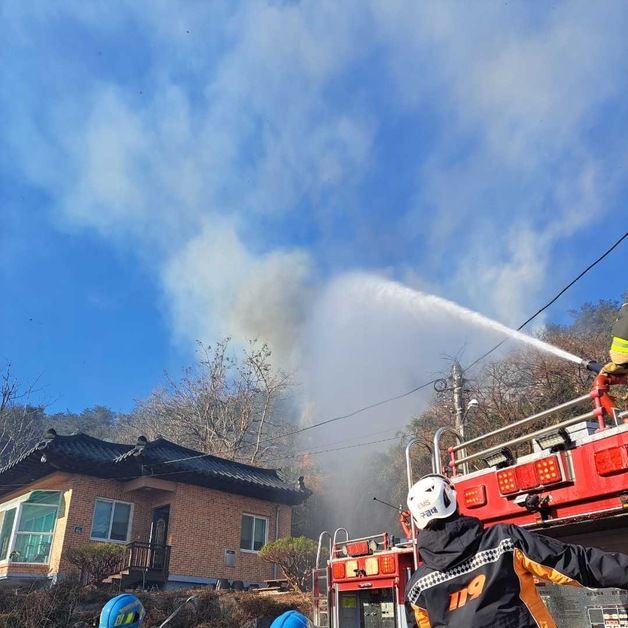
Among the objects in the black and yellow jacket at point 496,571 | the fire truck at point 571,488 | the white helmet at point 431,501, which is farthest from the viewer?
the fire truck at point 571,488

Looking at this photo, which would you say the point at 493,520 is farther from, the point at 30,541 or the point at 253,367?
the point at 253,367

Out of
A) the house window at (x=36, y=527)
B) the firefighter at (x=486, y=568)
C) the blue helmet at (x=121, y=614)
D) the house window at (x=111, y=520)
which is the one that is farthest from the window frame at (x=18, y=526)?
the firefighter at (x=486, y=568)

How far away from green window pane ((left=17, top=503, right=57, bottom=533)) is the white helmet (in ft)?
58.2

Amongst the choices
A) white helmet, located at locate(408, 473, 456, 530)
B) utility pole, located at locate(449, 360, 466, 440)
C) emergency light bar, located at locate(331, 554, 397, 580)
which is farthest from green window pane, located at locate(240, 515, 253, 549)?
white helmet, located at locate(408, 473, 456, 530)

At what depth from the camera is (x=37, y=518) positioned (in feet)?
60.0

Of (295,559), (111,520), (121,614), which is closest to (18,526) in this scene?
(111,520)

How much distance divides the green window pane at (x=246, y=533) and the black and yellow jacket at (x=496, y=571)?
18.2 metres

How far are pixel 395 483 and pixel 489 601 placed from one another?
28.7m

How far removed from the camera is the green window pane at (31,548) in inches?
679

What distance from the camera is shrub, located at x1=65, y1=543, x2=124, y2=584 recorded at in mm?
15734

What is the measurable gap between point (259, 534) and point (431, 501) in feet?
62.4

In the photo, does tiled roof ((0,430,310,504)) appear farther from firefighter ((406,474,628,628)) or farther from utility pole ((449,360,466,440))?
firefighter ((406,474,628,628))

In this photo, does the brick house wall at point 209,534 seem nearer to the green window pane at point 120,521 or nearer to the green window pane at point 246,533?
the green window pane at point 246,533

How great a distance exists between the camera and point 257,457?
33875mm
